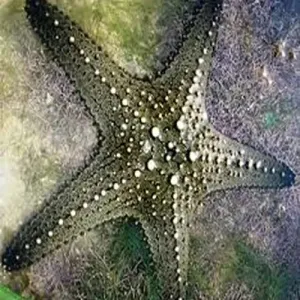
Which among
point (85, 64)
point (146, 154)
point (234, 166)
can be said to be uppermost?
point (85, 64)

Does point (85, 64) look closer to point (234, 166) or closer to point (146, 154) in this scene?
point (146, 154)

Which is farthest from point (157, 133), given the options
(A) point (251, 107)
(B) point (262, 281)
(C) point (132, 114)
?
(B) point (262, 281)

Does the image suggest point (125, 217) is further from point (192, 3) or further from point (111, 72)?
point (192, 3)

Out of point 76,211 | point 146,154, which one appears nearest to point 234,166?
point 146,154

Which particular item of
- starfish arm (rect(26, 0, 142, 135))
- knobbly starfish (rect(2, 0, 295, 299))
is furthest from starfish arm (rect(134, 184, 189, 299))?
starfish arm (rect(26, 0, 142, 135))

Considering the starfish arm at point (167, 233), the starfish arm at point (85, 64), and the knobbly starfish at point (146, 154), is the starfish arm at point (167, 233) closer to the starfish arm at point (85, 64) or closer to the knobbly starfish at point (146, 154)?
the knobbly starfish at point (146, 154)

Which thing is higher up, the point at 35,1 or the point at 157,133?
the point at 35,1

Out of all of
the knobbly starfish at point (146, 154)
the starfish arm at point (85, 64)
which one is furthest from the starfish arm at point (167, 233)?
the starfish arm at point (85, 64)
